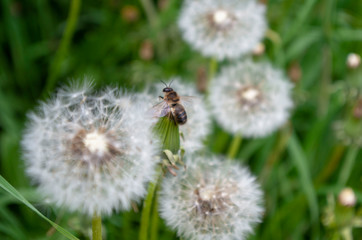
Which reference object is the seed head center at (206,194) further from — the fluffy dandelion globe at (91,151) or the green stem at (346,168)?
the green stem at (346,168)

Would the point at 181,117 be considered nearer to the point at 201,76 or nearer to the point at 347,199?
the point at 347,199

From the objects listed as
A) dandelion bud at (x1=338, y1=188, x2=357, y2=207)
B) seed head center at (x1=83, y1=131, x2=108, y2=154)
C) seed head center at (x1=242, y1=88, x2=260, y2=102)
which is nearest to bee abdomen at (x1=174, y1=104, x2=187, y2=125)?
seed head center at (x1=83, y1=131, x2=108, y2=154)

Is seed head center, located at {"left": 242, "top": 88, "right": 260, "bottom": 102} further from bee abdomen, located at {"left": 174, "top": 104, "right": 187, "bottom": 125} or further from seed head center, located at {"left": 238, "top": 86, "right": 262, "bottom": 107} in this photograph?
bee abdomen, located at {"left": 174, "top": 104, "right": 187, "bottom": 125}

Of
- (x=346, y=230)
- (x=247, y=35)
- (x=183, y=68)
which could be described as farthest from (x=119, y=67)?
(x=346, y=230)

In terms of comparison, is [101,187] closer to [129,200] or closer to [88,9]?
[129,200]

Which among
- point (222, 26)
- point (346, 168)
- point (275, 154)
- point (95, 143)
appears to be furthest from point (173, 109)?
point (346, 168)

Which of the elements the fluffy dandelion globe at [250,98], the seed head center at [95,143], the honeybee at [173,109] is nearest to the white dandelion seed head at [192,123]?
the honeybee at [173,109]
